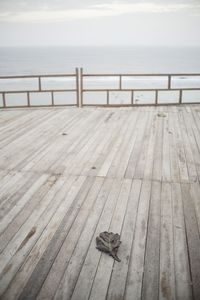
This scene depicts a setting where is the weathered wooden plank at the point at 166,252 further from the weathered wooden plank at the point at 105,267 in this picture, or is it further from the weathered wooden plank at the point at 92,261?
the weathered wooden plank at the point at 92,261

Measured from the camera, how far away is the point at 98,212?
9.25 ft

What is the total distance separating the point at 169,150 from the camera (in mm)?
4582

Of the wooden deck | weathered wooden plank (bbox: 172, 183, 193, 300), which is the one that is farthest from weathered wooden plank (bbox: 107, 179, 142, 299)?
weathered wooden plank (bbox: 172, 183, 193, 300)

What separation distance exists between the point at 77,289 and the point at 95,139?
11.3 feet

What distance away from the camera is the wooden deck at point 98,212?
1966 mm

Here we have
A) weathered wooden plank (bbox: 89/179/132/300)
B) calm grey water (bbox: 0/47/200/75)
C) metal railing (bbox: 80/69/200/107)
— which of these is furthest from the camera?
calm grey water (bbox: 0/47/200/75)

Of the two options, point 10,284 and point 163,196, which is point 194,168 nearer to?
point 163,196

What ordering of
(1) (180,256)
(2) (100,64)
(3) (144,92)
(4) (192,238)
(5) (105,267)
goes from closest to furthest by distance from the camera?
1. (5) (105,267)
2. (1) (180,256)
3. (4) (192,238)
4. (3) (144,92)
5. (2) (100,64)

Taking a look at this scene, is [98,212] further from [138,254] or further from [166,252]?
[166,252]

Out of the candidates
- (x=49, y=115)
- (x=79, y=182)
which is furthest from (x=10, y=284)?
(x=49, y=115)

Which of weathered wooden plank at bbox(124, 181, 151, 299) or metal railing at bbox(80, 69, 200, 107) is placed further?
metal railing at bbox(80, 69, 200, 107)

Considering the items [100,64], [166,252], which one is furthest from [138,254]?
[100,64]

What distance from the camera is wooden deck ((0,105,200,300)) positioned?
197 centimetres

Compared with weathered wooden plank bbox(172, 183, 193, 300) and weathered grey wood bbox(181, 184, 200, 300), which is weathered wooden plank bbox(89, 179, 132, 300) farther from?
weathered grey wood bbox(181, 184, 200, 300)
